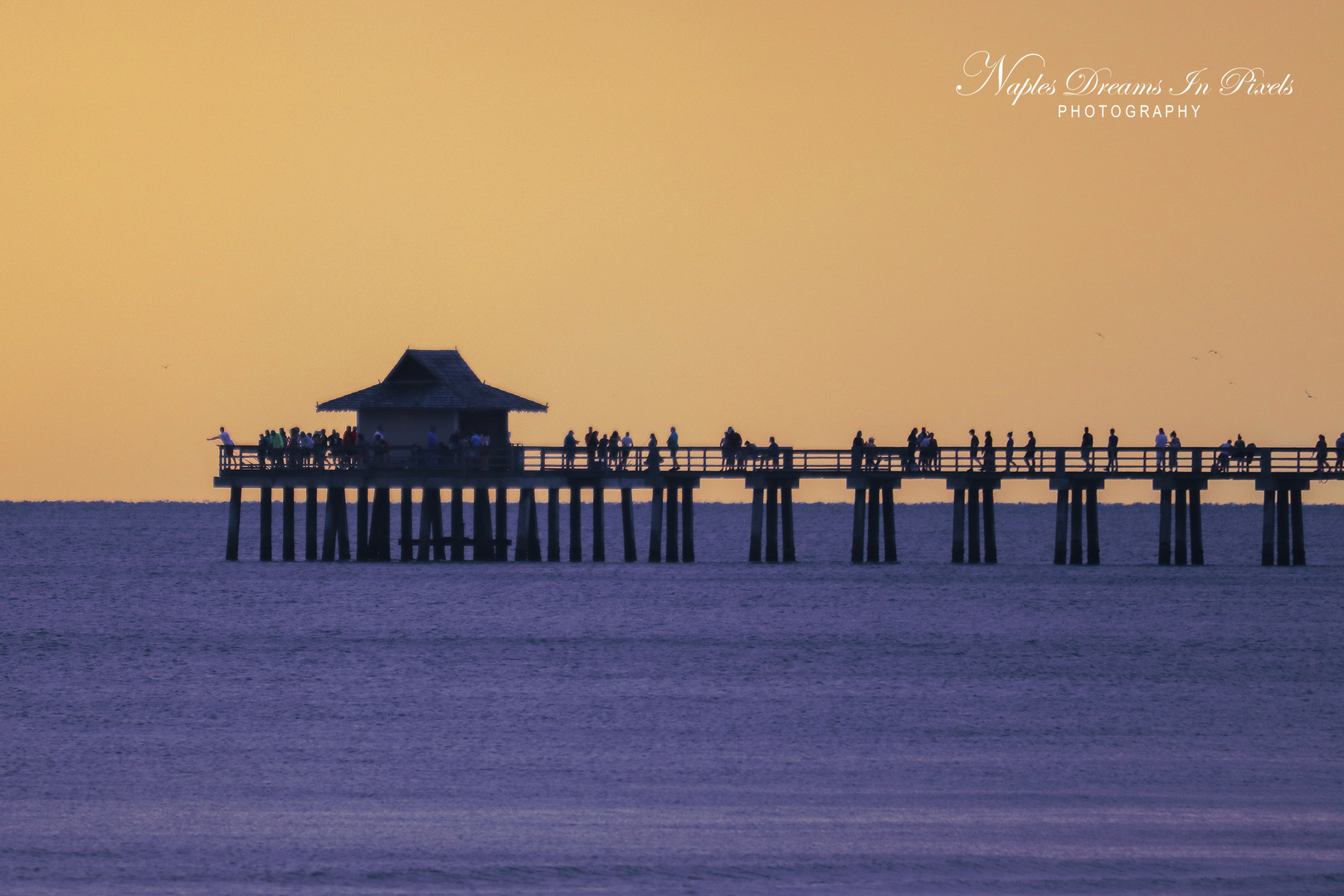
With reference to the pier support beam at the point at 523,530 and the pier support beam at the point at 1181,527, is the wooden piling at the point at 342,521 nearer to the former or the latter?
the pier support beam at the point at 523,530

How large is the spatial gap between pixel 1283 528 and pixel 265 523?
1151 inches

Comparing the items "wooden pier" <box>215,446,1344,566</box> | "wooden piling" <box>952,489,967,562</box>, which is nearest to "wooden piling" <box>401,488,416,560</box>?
"wooden pier" <box>215,446,1344,566</box>

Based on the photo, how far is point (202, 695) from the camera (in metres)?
24.3

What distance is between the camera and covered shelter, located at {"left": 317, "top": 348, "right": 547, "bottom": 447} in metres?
48.2

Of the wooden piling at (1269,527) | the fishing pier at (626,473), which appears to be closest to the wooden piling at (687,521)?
the fishing pier at (626,473)

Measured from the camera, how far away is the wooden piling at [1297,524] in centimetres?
4819

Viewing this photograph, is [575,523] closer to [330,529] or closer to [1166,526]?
[330,529]

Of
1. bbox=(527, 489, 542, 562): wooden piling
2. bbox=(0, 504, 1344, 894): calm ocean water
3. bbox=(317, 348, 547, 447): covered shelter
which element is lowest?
bbox=(0, 504, 1344, 894): calm ocean water

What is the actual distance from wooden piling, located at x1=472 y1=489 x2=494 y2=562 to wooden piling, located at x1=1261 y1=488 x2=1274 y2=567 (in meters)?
21.3

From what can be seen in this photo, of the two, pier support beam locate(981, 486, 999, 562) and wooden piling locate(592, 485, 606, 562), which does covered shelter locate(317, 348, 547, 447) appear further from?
pier support beam locate(981, 486, 999, 562)

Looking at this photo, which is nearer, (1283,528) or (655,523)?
(655,523)

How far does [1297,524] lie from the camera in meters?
48.9

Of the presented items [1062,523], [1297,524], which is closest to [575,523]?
[1062,523]

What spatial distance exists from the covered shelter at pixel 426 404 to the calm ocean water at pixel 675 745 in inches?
305
